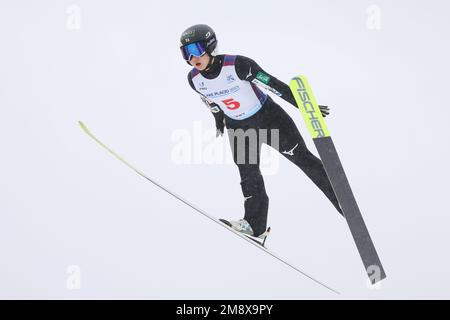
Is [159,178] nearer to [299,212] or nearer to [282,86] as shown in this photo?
[299,212]

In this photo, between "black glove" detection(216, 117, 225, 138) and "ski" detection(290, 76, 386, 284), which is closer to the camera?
"ski" detection(290, 76, 386, 284)

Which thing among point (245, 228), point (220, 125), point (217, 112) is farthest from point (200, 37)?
point (245, 228)

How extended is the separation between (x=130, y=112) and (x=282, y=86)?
4459mm

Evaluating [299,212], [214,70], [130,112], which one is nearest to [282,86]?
[214,70]

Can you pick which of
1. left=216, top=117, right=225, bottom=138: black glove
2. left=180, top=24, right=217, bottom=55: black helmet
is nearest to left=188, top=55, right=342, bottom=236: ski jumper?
left=216, top=117, right=225, bottom=138: black glove

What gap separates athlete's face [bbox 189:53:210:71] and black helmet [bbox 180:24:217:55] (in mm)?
42

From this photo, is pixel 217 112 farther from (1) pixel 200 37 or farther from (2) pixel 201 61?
(1) pixel 200 37

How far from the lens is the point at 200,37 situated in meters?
3.93

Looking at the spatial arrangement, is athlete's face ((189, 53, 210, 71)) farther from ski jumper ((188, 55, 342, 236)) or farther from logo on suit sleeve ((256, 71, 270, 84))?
logo on suit sleeve ((256, 71, 270, 84))

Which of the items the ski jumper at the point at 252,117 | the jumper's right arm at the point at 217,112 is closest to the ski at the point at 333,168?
the ski jumper at the point at 252,117

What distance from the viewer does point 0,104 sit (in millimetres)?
8547

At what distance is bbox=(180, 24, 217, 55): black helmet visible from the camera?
3932 millimetres

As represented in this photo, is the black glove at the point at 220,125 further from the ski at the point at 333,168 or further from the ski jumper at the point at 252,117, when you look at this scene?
the ski at the point at 333,168

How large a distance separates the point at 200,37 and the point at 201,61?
164mm
